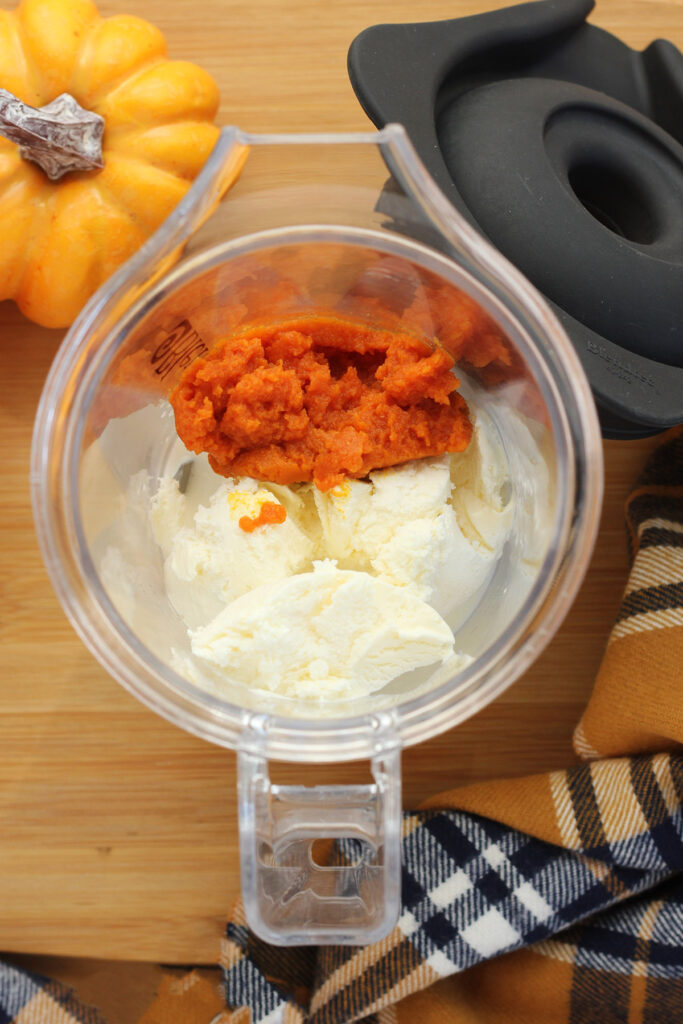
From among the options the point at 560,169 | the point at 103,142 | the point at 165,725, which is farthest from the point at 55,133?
the point at 165,725

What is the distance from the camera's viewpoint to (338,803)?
0.71 metres

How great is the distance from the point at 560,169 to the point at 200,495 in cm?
45

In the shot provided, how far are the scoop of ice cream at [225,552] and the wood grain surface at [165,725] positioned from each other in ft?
0.78

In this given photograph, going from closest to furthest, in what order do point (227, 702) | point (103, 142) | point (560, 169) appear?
point (227, 702) < point (560, 169) < point (103, 142)

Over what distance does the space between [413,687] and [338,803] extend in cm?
14

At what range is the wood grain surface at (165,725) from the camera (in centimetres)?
99

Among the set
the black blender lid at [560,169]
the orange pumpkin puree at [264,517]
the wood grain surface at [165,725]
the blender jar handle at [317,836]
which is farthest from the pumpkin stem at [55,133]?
the blender jar handle at [317,836]

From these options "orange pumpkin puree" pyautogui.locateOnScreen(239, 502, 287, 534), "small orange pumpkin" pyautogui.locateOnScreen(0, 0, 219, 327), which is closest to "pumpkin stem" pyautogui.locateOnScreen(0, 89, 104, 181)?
"small orange pumpkin" pyautogui.locateOnScreen(0, 0, 219, 327)

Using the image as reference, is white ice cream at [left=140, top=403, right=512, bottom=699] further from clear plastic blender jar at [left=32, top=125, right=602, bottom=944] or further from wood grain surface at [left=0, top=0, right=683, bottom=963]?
→ wood grain surface at [left=0, top=0, right=683, bottom=963]

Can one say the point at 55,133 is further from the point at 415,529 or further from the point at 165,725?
the point at 165,725

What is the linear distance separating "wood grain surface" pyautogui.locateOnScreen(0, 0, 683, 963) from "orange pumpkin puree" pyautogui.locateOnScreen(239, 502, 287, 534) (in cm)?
34

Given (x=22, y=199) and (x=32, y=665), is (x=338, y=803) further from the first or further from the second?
(x=22, y=199)

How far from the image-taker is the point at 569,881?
0.93m

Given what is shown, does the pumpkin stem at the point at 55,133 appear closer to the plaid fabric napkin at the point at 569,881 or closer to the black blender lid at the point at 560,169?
the black blender lid at the point at 560,169
